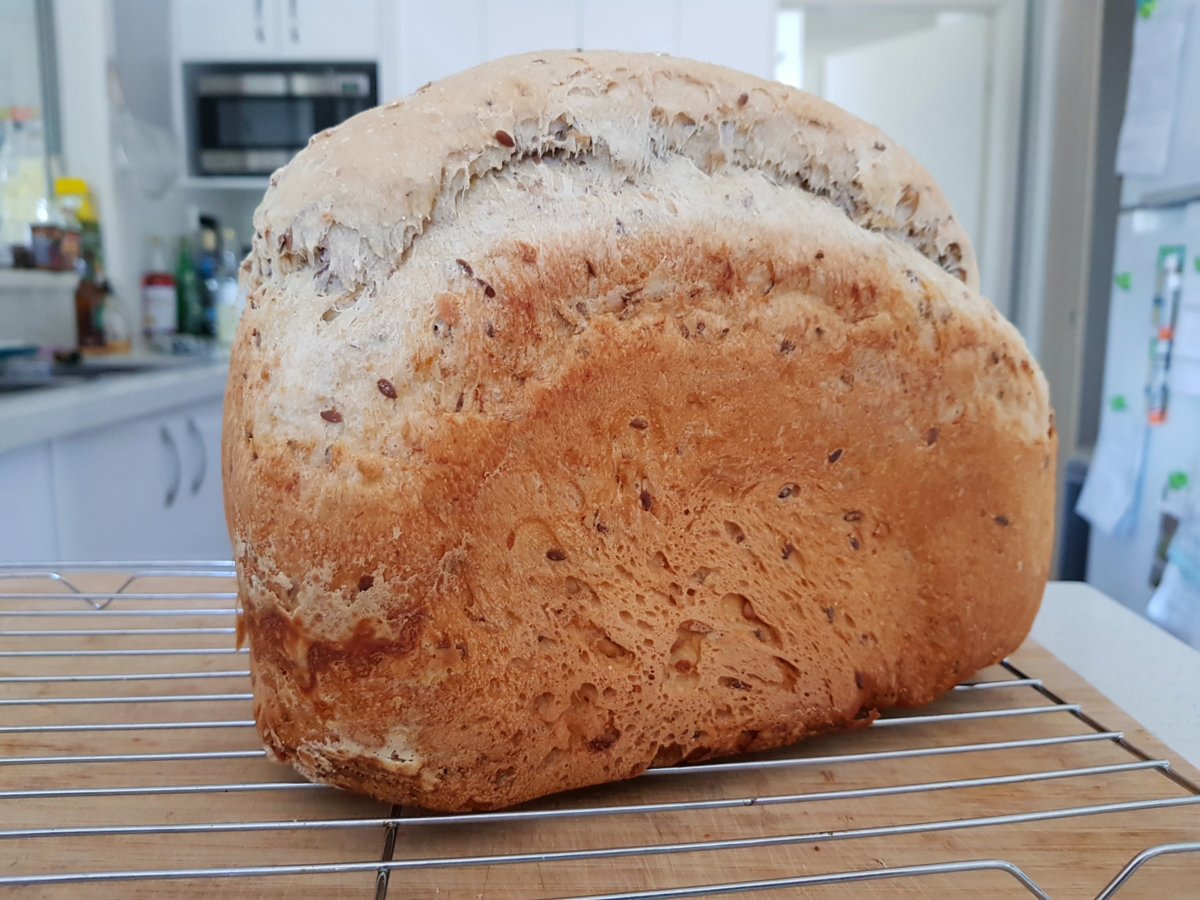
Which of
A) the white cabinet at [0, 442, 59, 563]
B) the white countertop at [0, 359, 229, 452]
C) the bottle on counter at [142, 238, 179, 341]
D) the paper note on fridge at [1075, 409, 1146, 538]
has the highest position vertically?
the bottle on counter at [142, 238, 179, 341]

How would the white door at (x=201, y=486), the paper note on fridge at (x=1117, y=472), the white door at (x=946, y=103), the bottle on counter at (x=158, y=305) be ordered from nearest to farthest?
the white door at (x=201, y=486) → the paper note on fridge at (x=1117, y=472) → the bottle on counter at (x=158, y=305) → the white door at (x=946, y=103)

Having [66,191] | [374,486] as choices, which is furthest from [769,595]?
[66,191]

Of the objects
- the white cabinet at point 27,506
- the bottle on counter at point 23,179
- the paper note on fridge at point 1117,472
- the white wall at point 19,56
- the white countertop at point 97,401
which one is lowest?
the paper note on fridge at point 1117,472

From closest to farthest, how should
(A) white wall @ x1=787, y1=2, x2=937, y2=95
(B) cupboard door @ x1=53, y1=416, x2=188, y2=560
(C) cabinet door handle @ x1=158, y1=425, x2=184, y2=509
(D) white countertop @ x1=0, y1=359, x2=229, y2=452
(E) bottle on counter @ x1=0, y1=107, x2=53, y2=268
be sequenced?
(D) white countertop @ x1=0, y1=359, x2=229, y2=452
(B) cupboard door @ x1=53, y1=416, x2=188, y2=560
(C) cabinet door handle @ x1=158, y1=425, x2=184, y2=509
(E) bottle on counter @ x1=0, y1=107, x2=53, y2=268
(A) white wall @ x1=787, y1=2, x2=937, y2=95

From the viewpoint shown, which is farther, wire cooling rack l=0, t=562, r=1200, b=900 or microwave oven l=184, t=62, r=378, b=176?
microwave oven l=184, t=62, r=378, b=176

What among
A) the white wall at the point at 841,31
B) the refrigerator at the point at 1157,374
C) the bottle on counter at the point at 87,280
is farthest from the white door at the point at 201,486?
the white wall at the point at 841,31

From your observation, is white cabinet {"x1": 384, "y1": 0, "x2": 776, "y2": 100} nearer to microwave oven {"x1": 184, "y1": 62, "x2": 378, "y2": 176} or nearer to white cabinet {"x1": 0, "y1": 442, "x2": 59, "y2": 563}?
microwave oven {"x1": 184, "y1": 62, "x2": 378, "y2": 176}

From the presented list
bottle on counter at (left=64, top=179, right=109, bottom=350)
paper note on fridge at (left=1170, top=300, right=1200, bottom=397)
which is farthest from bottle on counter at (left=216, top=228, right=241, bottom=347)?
paper note on fridge at (left=1170, top=300, right=1200, bottom=397)

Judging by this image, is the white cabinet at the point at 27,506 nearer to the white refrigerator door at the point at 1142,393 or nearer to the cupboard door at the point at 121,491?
the cupboard door at the point at 121,491
